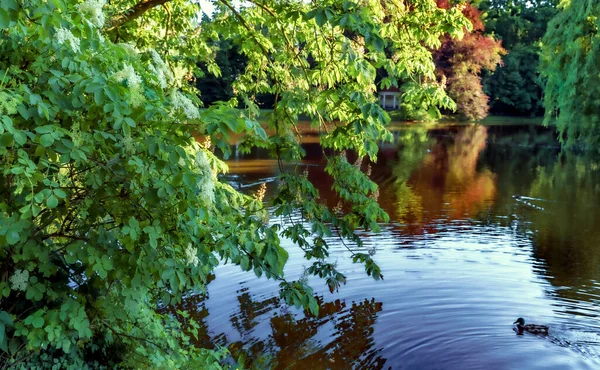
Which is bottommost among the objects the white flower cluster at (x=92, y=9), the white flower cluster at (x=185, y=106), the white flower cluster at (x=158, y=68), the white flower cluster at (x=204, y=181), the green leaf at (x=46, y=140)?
the white flower cluster at (x=204, y=181)

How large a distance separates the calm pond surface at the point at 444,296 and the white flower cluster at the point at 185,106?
4.85m

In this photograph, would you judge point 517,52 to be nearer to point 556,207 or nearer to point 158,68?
point 556,207

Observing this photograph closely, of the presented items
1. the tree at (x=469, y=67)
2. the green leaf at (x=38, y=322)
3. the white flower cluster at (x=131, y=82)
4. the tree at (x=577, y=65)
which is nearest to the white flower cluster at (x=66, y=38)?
the white flower cluster at (x=131, y=82)

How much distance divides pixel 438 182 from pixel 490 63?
86.0ft

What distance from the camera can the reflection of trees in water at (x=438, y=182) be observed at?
16094 mm

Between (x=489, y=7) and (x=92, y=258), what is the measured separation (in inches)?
2256

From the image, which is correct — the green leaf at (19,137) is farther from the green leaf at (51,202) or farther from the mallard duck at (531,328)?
the mallard duck at (531,328)

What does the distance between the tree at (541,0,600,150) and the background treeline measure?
15906mm

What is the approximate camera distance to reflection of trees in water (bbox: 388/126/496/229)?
16094 millimetres

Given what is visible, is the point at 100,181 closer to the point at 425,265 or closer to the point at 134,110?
the point at 134,110

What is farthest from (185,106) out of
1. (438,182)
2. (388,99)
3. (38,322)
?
(388,99)

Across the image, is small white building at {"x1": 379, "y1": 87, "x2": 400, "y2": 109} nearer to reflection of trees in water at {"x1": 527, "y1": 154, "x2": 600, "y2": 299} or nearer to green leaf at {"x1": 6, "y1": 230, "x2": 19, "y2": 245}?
reflection of trees in water at {"x1": 527, "y1": 154, "x2": 600, "y2": 299}

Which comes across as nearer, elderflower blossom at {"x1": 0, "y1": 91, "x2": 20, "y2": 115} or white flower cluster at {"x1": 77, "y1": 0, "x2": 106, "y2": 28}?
elderflower blossom at {"x1": 0, "y1": 91, "x2": 20, "y2": 115}

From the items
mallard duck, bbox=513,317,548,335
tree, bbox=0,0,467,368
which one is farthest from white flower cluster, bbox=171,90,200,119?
mallard duck, bbox=513,317,548,335
